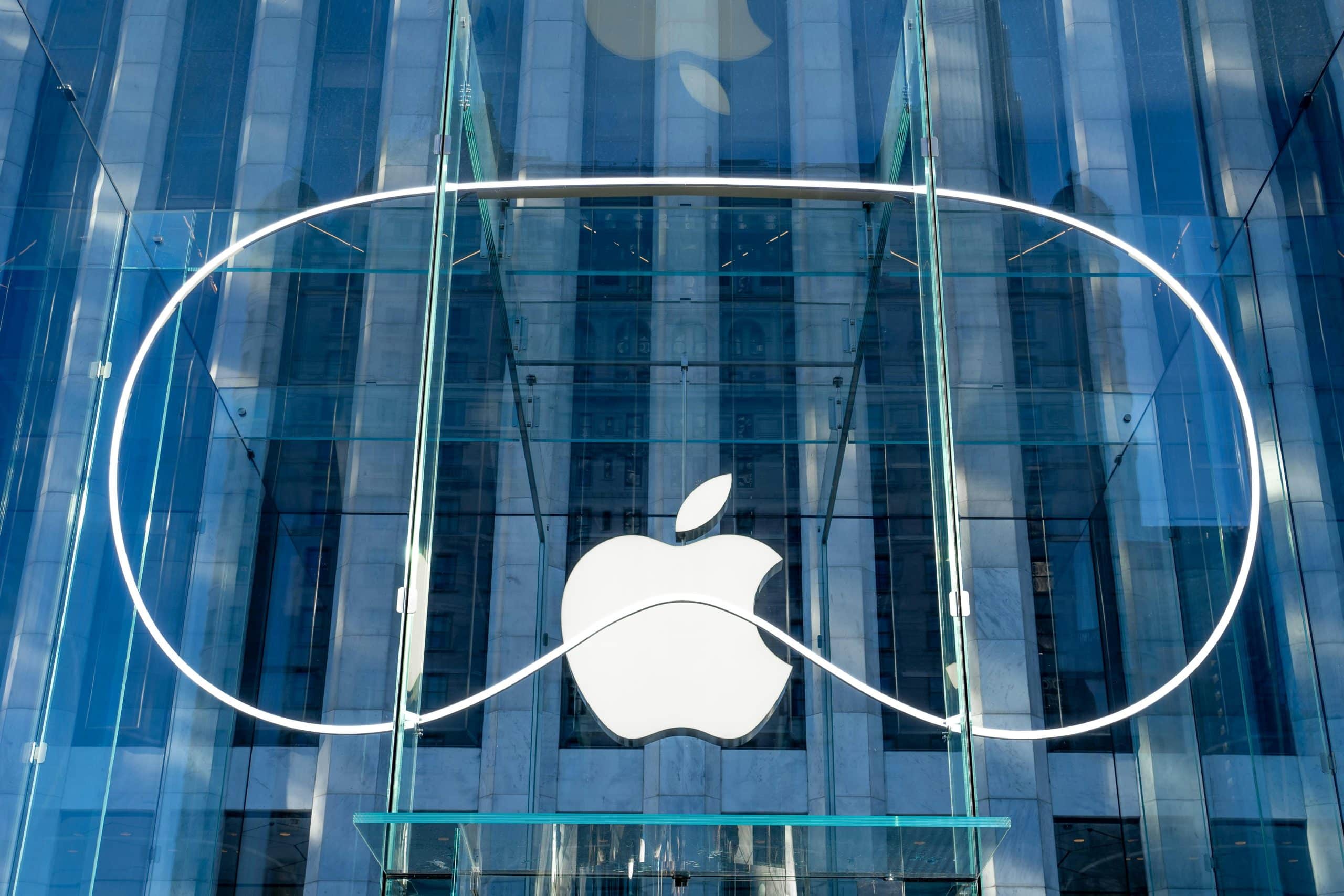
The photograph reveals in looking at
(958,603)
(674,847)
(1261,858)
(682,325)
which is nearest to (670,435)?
(682,325)

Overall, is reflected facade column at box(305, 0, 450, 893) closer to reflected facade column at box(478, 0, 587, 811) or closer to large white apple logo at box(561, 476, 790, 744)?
reflected facade column at box(478, 0, 587, 811)

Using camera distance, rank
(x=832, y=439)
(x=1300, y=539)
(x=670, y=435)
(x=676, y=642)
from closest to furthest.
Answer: (x=676, y=642) → (x=670, y=435) → (x=832, y=439) → (x=1300, y=539)

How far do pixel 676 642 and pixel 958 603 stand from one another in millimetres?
926

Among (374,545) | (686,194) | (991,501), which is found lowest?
(686,194)

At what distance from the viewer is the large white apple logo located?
11.9ft

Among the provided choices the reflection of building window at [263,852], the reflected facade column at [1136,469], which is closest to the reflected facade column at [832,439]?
the reflected facade column at [1136,469]

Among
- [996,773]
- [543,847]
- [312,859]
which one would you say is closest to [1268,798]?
[996,773]

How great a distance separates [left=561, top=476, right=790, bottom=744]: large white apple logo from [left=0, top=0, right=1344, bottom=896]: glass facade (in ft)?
0.08

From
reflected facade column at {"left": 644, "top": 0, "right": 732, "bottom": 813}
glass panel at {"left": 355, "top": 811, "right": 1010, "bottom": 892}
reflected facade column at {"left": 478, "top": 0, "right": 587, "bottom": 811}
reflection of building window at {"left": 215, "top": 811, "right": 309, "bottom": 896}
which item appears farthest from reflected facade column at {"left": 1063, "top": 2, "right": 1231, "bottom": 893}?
reflection of building window at {"left": 215, "top": 811, "right": 309, "bottom": 896}

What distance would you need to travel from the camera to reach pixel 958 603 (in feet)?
9.80

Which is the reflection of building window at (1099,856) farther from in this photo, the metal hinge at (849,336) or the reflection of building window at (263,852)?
the metal hinge at (849,336)

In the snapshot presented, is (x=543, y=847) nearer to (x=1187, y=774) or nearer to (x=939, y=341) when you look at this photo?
(x=939, y=341)

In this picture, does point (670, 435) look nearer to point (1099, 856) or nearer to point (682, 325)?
point (682, 325)

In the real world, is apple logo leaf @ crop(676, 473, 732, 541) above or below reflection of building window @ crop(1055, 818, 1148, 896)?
above
